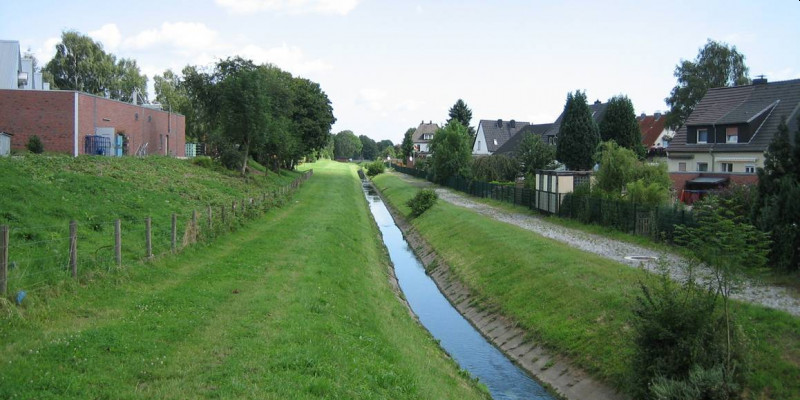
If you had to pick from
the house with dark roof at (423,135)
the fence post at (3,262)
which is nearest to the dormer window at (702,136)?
the fence post at (3,262)

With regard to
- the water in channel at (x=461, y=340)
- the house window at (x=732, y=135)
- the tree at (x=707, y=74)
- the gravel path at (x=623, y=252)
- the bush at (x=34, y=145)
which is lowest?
the water in channel at (x=461, y=340)

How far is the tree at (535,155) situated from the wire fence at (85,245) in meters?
37.2

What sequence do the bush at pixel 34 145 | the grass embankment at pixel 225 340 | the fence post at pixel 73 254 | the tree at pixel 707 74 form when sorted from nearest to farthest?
the grass embankment at pixel 225 340 < the fence post at pixel 73 254 < the bush at pixel 34 145 < the tree at pixel 707 74

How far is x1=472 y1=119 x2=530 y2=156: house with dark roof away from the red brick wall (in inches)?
2772

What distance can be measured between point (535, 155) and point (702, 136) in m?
15.9

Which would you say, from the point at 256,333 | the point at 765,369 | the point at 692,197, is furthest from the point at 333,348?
the point at 692,197

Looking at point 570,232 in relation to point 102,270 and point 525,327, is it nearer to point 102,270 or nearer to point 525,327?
point 525,327

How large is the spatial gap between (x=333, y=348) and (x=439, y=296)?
14482 mm

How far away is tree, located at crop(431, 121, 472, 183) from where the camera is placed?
240 feet

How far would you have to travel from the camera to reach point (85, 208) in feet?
68.7

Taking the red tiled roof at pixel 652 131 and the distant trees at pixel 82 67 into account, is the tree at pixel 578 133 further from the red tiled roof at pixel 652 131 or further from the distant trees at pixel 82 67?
the distant trees at pixel 82 67

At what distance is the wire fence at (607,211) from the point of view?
25686 millimetres

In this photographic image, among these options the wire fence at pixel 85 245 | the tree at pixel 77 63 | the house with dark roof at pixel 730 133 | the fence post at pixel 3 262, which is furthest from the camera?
the tree at pixel 77 63

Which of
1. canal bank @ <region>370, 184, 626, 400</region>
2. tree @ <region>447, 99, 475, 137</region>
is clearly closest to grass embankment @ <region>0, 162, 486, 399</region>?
canal bank @ <region>370, 184, 626, 400</region>
